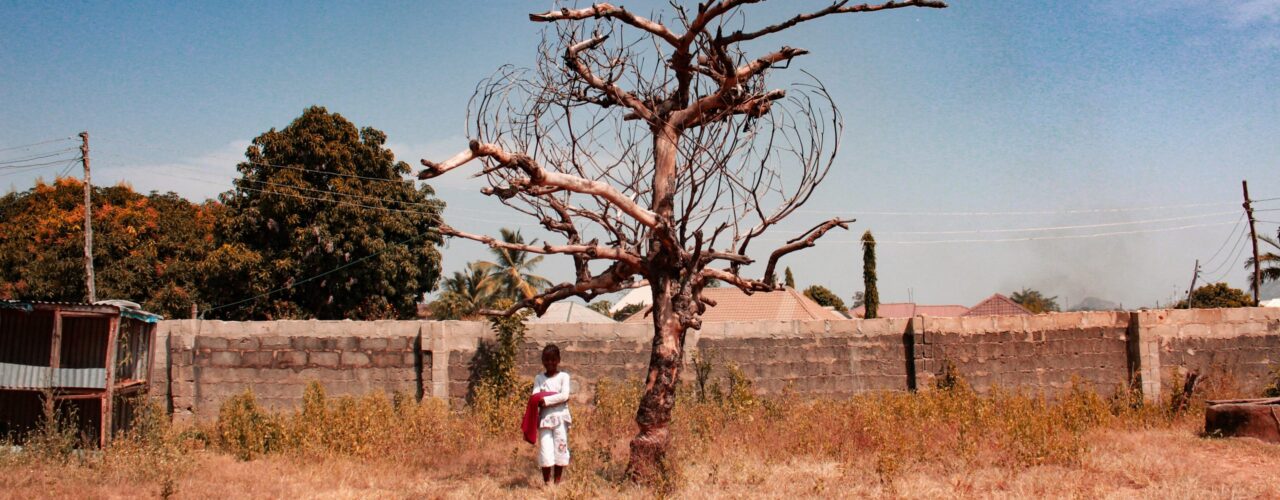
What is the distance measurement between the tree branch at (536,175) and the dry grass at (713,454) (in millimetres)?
2177

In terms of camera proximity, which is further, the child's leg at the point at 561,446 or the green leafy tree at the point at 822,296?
the green leafy tree at the point at 822,296

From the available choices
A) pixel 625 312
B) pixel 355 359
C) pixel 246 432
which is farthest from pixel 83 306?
pixel 625 312

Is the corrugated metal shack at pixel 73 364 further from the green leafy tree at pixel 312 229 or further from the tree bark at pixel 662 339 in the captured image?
the green leafy tree at pixel 312 229

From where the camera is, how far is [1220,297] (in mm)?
34594

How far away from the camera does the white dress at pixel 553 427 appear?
721 centimetres

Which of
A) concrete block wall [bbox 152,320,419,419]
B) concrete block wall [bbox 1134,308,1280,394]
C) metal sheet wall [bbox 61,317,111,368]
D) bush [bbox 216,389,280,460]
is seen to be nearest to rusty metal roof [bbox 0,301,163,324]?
metal sheet wall [bbox 61,317,111,368]

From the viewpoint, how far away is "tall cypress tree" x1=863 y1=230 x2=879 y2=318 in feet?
118

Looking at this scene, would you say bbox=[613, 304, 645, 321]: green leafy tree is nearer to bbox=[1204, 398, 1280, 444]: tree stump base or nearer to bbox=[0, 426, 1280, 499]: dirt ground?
bbox=[1204, 398, 1280, 444]: tree stump base

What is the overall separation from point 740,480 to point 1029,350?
6157mm

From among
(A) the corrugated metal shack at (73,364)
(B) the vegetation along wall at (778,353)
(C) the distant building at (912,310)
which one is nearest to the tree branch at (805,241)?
(B) the vegetation along wall at (778,353)

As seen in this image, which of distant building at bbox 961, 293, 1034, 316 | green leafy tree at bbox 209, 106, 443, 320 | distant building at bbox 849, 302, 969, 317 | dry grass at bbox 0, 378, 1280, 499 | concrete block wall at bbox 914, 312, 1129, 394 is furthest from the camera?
distant building at bbox 849, 302, 969, 317

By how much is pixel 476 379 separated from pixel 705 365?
2.80 m

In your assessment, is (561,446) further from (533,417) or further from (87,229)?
(87,229)

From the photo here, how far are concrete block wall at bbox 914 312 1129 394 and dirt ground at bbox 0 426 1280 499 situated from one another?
2955mm
